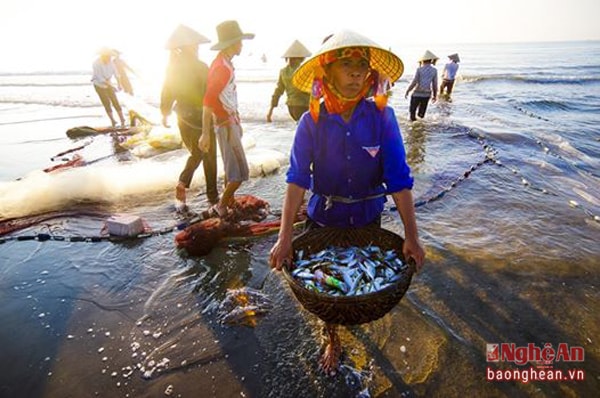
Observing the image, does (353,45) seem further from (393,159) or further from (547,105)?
(547,105)

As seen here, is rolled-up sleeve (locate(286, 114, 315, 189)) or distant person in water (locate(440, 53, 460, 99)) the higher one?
rolled-up sleeve (locate(286, 114, 315, 189))

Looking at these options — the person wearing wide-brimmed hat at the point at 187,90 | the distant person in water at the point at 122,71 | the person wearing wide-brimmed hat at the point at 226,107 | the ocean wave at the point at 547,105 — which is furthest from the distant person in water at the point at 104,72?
the ocean wave at the point at 547,105

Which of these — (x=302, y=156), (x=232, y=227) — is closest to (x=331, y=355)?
(x=302, y=156)

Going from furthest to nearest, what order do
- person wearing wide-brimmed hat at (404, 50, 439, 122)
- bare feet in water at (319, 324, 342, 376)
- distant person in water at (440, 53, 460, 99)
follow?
distant person in water at (440, 53, 460, 99)
person wearing wide-brimmed hat at (404, 50, 439, 122)
bare feet in water at (319, 324, 342, 376)

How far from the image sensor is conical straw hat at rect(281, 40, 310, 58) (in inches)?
270

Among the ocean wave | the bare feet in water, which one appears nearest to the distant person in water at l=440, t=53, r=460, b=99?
the ocean wave

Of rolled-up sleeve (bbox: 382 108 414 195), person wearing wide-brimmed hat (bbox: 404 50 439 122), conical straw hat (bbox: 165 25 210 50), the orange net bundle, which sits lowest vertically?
the orange net bundle

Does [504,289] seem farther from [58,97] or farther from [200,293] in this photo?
[58,97]

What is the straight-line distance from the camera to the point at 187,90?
17.4 ft

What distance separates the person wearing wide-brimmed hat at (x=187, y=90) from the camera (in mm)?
5117

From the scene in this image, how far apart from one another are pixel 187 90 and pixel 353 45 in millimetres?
3845

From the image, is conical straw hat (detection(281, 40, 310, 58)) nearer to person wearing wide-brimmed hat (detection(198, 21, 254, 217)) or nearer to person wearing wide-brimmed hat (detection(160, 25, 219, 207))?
person wearing wide-brimmed hat (detection(198, 21, 254, 217))

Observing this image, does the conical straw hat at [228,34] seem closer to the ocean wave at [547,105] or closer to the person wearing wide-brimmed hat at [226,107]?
the person wearing wide-brimmed hat at [226,107]

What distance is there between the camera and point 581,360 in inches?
113
